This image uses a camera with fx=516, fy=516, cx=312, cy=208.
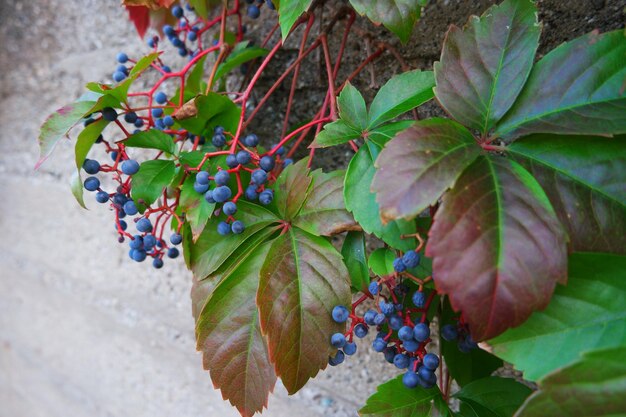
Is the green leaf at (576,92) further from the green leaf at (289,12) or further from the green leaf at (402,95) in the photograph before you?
the green leaf at (289,12)

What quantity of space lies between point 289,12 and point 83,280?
1045mm

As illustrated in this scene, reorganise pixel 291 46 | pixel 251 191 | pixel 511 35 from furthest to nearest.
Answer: pixel 291 46
pixel 251 191
pixel 511 35

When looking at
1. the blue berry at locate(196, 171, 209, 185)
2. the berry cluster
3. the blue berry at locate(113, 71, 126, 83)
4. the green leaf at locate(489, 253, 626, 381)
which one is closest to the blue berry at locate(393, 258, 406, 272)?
the berry cluster

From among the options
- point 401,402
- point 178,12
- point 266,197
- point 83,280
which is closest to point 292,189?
point 266,197

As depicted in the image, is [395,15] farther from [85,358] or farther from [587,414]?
[85,358]

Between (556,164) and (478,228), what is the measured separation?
4.1 inches

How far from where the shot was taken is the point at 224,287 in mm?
572

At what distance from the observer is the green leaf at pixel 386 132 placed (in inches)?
20.1

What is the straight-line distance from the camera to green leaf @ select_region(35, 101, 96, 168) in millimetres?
539

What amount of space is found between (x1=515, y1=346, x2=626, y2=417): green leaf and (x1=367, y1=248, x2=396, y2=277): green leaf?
18cm

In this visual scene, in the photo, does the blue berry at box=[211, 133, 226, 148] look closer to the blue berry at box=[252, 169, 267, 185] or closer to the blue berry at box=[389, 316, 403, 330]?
the blue berry at box=[252, 169, 267, 185]

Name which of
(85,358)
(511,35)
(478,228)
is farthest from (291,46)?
(85,358)

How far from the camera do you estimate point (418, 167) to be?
0.41 meters

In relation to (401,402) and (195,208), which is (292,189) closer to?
(195,208)
